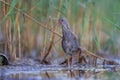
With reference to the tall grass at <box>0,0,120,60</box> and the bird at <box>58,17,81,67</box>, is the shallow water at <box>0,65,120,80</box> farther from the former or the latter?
the tall grass at <box>0,0,120,60</box>

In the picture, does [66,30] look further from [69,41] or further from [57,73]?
[57,73]

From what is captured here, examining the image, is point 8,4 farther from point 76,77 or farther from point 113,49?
point 113,49

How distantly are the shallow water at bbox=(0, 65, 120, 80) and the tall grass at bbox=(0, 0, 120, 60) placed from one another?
333 mm

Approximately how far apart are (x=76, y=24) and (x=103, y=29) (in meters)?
0.40

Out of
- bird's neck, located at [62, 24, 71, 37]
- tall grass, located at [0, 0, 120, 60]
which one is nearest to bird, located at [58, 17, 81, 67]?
bird's neck, located at [62, 24, 71, 37]

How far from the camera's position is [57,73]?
207 inches

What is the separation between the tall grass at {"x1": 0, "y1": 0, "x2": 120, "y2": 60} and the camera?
589 centimetres

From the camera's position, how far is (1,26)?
6.25 meters

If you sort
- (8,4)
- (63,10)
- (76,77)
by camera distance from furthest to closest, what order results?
1. (63,10)
2. (8,4)
3. (76,77)

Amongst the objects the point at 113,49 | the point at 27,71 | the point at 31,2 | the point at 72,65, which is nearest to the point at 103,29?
the point at 113,49

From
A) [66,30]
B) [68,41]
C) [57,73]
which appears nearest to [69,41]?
[68,41]

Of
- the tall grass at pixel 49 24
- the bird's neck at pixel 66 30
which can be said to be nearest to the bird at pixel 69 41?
the bird's neck at pixel 66 30

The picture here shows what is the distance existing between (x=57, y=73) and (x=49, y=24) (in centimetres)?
100

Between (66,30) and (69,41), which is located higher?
(66,30)
